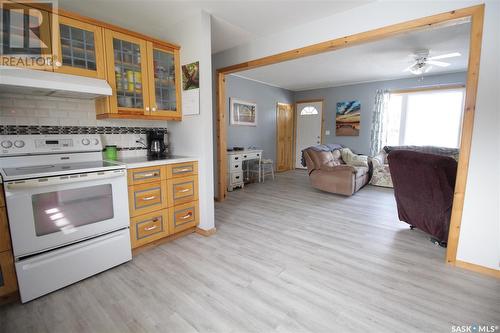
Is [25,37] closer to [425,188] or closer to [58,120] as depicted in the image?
[58,120]

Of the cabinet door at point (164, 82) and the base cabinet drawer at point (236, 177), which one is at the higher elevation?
the cabinet door at point (164, 82)

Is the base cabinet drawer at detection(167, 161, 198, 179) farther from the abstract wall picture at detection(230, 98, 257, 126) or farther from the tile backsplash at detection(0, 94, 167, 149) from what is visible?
the abstract wall picture at detection(230, 98, 257, 126)

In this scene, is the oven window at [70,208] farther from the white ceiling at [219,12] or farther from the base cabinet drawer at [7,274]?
the white ceiling at [219,12]

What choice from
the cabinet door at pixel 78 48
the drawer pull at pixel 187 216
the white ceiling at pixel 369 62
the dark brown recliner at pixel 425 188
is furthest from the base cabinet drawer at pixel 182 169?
the white ceiling at pixel 369 62

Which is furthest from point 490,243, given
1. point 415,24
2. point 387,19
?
point 387,19

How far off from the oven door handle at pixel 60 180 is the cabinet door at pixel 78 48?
973 millimetres

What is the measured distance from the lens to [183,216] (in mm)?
2695

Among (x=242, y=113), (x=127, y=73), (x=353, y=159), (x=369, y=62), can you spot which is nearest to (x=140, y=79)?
(x=127, y=73)

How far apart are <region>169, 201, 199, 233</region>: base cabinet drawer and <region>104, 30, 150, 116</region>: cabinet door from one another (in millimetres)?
1147

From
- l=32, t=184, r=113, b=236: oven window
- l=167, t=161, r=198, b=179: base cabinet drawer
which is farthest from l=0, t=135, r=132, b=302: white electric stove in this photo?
l=167, t=161, r=198, b=179: base cabinet drawer

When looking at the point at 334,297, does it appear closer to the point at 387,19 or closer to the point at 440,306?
the point at 440,306

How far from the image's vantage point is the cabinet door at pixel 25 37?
1.79 m

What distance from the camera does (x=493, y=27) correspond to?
182cm

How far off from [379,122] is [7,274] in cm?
703
